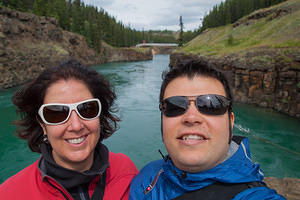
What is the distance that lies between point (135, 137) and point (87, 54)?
47.1m

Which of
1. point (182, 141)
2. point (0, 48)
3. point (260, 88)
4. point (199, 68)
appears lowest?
point (260, 88)

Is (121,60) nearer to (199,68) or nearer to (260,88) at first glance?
(260,88)

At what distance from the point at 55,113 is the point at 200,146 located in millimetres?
1289

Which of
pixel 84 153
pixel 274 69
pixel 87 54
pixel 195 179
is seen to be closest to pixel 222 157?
pixel 195 179

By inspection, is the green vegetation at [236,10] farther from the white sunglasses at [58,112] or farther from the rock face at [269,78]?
the white sunglasses at [58,112]

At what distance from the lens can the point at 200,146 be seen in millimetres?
1453

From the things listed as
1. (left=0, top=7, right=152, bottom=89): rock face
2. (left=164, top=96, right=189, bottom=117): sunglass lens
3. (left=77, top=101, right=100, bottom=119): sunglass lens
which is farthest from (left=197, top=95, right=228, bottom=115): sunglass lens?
(left=0, top=7, right=152, bottom=89): rock face

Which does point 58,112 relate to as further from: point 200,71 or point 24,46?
point 24,46

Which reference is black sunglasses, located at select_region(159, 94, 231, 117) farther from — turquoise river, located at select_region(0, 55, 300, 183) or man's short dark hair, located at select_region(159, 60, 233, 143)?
turquoise river, located at select_region(0, 55, 300, 183)

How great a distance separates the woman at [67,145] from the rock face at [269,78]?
9.72 metres

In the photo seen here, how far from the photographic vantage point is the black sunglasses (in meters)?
1.53

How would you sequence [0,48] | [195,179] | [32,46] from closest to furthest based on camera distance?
[195,179] < [0,48] < [32,46]

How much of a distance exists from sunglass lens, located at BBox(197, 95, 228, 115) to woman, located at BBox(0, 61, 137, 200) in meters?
1.03

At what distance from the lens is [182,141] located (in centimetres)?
149
